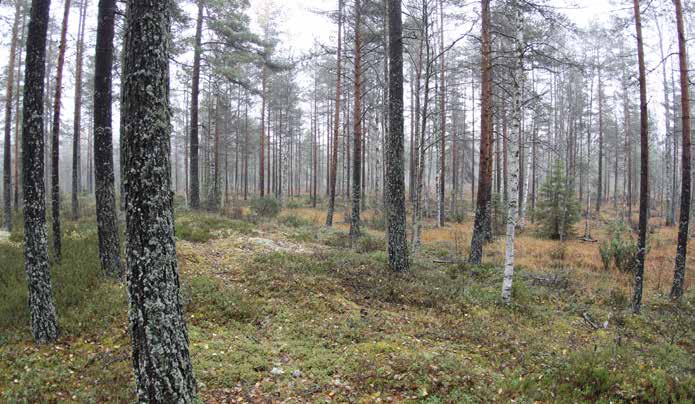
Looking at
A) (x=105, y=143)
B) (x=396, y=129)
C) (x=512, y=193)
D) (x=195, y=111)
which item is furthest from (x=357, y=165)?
(x=105, y=143)

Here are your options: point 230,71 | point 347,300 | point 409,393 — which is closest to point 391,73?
point 347,300

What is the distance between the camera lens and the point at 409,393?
473 cm

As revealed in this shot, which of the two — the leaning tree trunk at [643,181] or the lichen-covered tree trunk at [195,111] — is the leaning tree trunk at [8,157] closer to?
the lichen-covered tree trunk at [195,111]

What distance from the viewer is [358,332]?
6.54m

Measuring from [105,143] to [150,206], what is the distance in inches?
225

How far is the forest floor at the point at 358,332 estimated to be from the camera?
4.87 metres

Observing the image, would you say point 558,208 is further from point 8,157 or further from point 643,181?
point 8,157

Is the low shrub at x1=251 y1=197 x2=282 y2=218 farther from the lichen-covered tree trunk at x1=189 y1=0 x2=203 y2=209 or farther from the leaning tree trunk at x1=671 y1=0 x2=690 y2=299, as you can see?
the leaning tree trunk at x1=671 y1=0 x2=690 y2=299

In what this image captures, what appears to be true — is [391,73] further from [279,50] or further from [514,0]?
[279,50]

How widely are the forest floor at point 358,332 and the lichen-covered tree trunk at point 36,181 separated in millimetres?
453

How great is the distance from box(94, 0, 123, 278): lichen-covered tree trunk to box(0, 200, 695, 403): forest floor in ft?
1.77

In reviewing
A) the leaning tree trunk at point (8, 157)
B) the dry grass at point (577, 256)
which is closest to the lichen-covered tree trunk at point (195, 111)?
the leaning tree trunk at point (8, 157)

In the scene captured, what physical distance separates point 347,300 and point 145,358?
4950 mm

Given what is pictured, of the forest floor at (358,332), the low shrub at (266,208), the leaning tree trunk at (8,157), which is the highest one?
the leaning tree trunk at (8,157)
